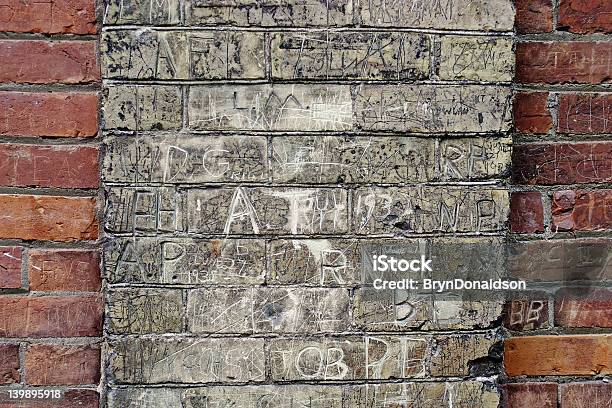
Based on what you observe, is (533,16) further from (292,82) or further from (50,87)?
(50,87)

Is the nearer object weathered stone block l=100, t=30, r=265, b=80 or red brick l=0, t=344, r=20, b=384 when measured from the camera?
weathered stone block l=100, t=30, r=265, b=80

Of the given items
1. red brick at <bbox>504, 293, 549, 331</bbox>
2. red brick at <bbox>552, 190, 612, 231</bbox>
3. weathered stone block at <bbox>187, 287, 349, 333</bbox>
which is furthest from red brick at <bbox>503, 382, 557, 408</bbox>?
weathered stone block at <bbox>187, 287, 349, 333</bbox>

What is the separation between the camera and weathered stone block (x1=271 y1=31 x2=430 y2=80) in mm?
1110

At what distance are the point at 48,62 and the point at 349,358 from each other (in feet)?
2.73

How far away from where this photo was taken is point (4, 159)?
4.02 feet

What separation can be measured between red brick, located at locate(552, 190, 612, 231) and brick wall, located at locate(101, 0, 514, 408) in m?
0.22

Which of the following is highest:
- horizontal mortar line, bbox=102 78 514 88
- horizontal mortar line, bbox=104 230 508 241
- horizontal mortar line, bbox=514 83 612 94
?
horizontal mortar line, bbox=514 83 612 94

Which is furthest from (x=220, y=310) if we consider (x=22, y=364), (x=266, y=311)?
(x=22, y=364)

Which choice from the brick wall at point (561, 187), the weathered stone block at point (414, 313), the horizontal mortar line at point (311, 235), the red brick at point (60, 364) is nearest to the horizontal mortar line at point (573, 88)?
the brick wall at point (561, 187)

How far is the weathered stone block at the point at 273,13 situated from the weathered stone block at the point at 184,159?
212 mm

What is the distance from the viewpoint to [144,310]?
3.67ft

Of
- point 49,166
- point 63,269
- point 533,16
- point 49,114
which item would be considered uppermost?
point 533,16

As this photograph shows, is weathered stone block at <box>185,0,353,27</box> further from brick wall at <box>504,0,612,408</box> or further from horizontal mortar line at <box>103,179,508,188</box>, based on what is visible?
brick wall at <box>504,0,612,408</box>

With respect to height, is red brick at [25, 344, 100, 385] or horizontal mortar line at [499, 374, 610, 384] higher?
red brick at [25, 344, 100, 385]
